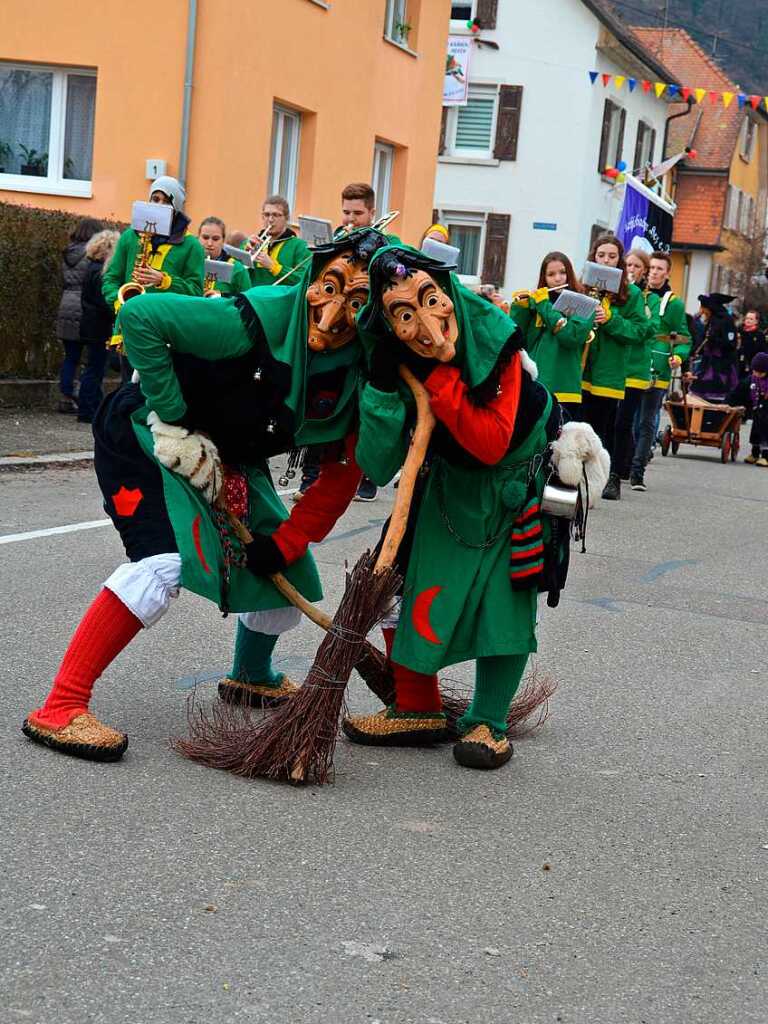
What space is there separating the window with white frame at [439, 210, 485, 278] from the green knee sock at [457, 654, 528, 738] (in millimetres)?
30626

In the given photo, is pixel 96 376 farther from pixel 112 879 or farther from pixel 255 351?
pixel 112 879

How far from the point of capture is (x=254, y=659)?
5191mm

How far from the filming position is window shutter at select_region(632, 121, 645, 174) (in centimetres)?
3850

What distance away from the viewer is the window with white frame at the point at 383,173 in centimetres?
2223

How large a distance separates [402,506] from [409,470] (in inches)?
4.9

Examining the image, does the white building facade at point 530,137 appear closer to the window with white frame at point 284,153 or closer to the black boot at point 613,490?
the window with white frame at point 284,153

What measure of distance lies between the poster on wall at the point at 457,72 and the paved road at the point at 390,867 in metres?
26.9

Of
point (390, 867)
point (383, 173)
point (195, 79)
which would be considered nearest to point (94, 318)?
point (195, 79)

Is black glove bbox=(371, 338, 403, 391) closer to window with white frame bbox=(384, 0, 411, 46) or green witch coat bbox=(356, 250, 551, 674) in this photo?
green witch coat bbox=(356, 250, 551, 674)

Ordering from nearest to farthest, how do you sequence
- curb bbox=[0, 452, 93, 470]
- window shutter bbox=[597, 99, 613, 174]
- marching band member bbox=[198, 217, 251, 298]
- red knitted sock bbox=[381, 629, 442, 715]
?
red knitted sock bbox=[381, 629, 442, 715]
curb bbox=[0, 452, 93, 470]
marching band member bbox=[198, 217, 251, 298]
window shutter bbox=[597, 99, 613, 174]

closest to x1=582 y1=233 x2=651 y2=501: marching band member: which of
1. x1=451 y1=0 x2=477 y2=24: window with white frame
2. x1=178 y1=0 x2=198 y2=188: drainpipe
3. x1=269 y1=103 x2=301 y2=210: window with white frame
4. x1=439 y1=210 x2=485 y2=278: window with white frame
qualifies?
x1=178 y1=0 x2=198 y2=188: drainpipe

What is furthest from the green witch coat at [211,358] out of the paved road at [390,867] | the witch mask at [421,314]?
the paved road at [390,867]

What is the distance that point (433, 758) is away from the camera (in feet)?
16.2

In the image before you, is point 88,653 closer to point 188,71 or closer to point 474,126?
point 188,71
